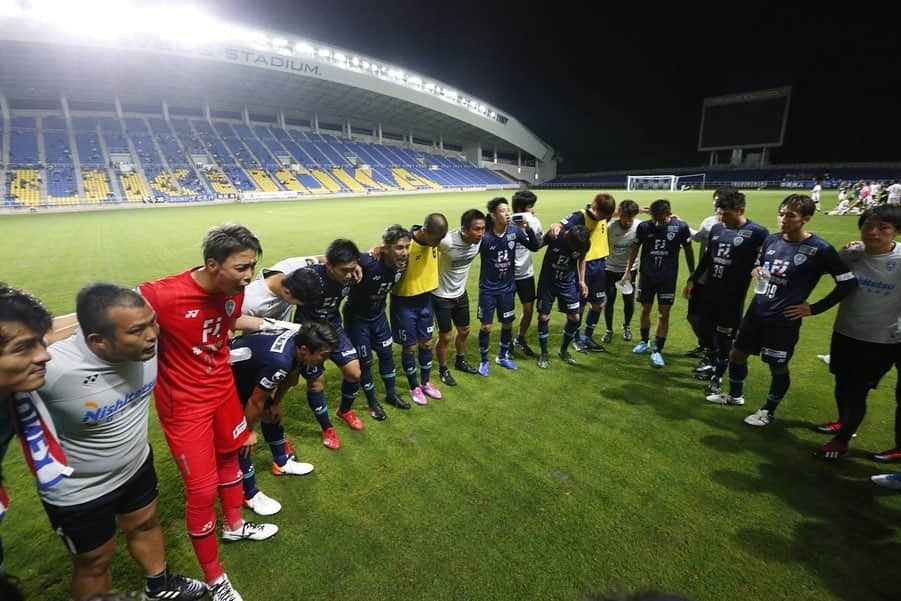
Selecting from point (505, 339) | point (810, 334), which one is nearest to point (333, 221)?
point (505, 339)

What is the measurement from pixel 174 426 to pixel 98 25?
1799 inches

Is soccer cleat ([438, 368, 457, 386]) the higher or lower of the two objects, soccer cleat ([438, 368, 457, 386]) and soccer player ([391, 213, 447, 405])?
the lower

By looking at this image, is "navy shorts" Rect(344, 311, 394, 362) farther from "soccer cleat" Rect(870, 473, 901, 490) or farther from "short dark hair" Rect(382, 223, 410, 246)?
"soccer cleat" Rect(870, 473, 901, 490)

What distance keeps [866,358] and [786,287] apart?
805mm

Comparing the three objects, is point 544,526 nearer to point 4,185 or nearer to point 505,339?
point 505,339

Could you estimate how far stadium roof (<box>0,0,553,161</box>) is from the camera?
32.6 meters

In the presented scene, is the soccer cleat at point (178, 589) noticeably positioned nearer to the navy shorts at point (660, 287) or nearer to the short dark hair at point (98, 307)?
the short dark hair at point (98, 307)

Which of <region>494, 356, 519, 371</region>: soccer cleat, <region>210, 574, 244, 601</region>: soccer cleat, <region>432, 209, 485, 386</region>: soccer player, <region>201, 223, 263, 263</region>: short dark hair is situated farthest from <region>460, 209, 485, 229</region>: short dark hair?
<region>210, 574, 244, 601</region>: soccer cleat

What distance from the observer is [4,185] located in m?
32.2

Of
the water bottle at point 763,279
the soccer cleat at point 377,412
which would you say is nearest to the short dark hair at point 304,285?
the soccer cleat at point 377,412

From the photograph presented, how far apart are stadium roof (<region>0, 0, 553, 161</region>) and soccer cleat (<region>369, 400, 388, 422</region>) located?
146 ft

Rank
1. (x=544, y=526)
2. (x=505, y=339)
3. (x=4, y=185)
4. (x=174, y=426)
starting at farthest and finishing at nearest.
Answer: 1. (x=4, y=185)
2. (x=505, y=339)
3. (x=544, y=526)
4. (x=174, y=426)

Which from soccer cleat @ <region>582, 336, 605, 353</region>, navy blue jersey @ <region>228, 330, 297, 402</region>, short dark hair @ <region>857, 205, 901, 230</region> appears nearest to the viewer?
navy blue jersey @ <region>228, 330, 297, 402</region>

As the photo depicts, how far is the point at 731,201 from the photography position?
446 cm
